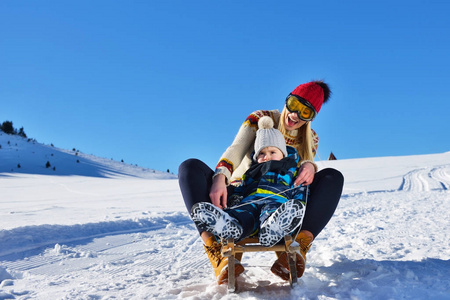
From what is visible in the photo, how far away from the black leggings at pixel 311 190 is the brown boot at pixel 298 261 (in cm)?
6

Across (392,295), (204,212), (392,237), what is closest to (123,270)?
(204,212)

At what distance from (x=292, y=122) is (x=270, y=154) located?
1.40ft

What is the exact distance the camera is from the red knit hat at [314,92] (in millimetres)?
2787

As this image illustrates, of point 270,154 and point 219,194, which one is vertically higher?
point 270,154

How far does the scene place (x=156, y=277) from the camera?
246 centimetres

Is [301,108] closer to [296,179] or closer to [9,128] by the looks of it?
[296,179]

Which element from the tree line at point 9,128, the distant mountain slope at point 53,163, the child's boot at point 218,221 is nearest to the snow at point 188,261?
the child's boot at point 218,221

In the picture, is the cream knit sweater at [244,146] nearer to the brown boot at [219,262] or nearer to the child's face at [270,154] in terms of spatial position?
the child's face at [270,154]

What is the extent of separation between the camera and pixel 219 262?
2129mm

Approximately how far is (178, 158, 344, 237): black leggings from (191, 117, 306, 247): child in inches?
3.9

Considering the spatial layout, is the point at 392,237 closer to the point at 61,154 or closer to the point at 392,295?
the point at 392,295

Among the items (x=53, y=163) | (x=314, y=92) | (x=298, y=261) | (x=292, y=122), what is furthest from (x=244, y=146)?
(x=53, y=163)

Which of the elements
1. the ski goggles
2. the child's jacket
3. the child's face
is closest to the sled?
the child's jacket

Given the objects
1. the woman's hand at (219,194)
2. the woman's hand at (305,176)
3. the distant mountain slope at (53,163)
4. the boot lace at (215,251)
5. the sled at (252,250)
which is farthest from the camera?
the distant mountain slope at (53,163)
